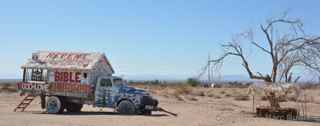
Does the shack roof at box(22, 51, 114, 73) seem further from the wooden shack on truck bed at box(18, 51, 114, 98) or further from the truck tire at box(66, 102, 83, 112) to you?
the truck tire at box(66, 102, 83, 112)

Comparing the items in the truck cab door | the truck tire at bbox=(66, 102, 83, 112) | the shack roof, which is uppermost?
the shack roof

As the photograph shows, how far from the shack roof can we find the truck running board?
2.26 m

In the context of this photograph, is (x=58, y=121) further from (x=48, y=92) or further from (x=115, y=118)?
(x=48, y=92)

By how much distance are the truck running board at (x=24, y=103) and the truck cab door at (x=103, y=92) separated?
4.78 m

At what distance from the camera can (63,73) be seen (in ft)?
93.1

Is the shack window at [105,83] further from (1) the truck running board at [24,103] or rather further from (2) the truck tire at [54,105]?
(1) the truck running board at [24,103]

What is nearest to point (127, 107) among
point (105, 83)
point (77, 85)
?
point (105, 83)

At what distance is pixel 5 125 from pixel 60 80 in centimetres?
801

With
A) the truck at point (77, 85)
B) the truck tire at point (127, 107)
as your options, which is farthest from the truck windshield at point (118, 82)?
the truck tire at point (127, 107)

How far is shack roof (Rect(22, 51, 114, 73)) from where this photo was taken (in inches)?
1110

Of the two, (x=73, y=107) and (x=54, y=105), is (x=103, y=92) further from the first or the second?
(x=73, y=107)

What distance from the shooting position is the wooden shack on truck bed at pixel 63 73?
2786 centimetres

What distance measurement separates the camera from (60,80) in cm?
2848

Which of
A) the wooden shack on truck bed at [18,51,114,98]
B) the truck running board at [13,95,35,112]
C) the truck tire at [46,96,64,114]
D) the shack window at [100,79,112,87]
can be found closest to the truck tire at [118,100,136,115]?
the shack window at [100,79,112,87]
